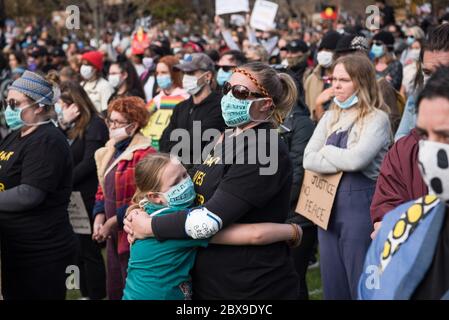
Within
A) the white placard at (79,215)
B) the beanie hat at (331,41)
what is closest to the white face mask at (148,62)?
the beanie hat at (331,41)

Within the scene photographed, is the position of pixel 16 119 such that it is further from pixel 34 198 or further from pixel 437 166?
pixel 437 166

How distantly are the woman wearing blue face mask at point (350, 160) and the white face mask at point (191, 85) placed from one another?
2.04 m

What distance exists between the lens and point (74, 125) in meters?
7.39

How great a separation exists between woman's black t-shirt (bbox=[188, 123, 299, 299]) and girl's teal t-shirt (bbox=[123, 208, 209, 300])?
0.07 meters

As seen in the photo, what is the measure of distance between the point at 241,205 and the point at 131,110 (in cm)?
268

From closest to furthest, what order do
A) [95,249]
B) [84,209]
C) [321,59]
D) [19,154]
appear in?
[19,154]
[84,209]
[95,249]
[321,59]

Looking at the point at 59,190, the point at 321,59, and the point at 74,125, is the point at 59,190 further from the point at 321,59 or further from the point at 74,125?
the point at 321,59

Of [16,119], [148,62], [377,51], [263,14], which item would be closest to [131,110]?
[16,119]

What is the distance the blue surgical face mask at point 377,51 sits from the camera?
943 centimetres

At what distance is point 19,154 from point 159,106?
9.41 feet

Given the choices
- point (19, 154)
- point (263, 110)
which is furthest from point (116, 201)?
point (263, 110)

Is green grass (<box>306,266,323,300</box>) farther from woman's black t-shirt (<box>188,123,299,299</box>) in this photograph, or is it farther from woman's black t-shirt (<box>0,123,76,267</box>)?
woman's black t-shirt (<box>188,123,299,299</box>)

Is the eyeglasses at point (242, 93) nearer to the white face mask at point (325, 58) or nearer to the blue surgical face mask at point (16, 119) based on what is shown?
the blue surgical face mask at point (16, 119)

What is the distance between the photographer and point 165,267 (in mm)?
3740
